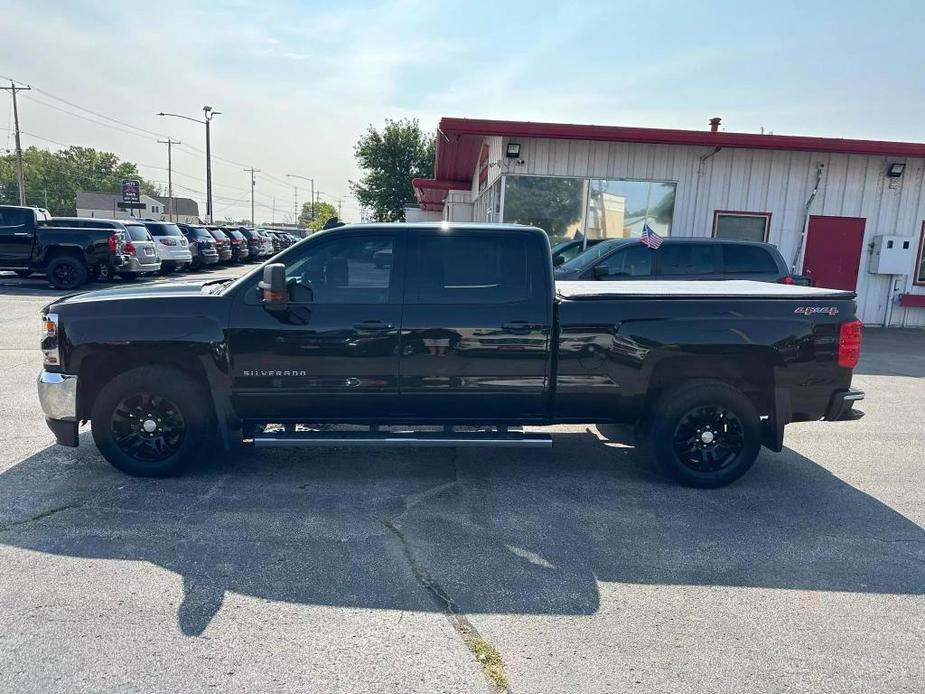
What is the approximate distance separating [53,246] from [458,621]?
16978 mm

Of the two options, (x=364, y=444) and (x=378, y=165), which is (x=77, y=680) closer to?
(x=364, y=444)

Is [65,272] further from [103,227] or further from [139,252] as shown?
[139,252]

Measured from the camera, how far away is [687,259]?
31.7 feet

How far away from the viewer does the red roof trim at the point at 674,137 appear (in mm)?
12633

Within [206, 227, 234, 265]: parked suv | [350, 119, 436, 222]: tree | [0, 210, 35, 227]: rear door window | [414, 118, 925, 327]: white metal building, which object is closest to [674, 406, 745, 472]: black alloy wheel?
[414, 118, 925, 327]: white metal building

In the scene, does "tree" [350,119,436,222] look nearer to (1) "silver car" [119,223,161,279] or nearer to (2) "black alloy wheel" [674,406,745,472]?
(1) "silver car" [119,223,161,279]

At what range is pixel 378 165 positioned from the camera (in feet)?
139

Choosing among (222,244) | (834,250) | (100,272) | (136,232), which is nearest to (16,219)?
(100,272)

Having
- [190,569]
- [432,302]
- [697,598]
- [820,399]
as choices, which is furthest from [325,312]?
[820,399]

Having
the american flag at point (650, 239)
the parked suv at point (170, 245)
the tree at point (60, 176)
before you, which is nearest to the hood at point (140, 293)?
the american flag at point (650, 239)

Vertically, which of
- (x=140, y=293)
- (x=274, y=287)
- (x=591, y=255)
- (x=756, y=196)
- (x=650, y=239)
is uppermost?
(x=756, y=196)

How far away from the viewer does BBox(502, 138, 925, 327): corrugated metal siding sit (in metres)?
13.3

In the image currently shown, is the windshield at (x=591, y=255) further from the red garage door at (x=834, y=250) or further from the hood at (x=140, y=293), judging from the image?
the red garage door at (x=834, y=250)

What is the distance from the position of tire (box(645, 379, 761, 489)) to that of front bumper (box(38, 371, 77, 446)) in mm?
4172
